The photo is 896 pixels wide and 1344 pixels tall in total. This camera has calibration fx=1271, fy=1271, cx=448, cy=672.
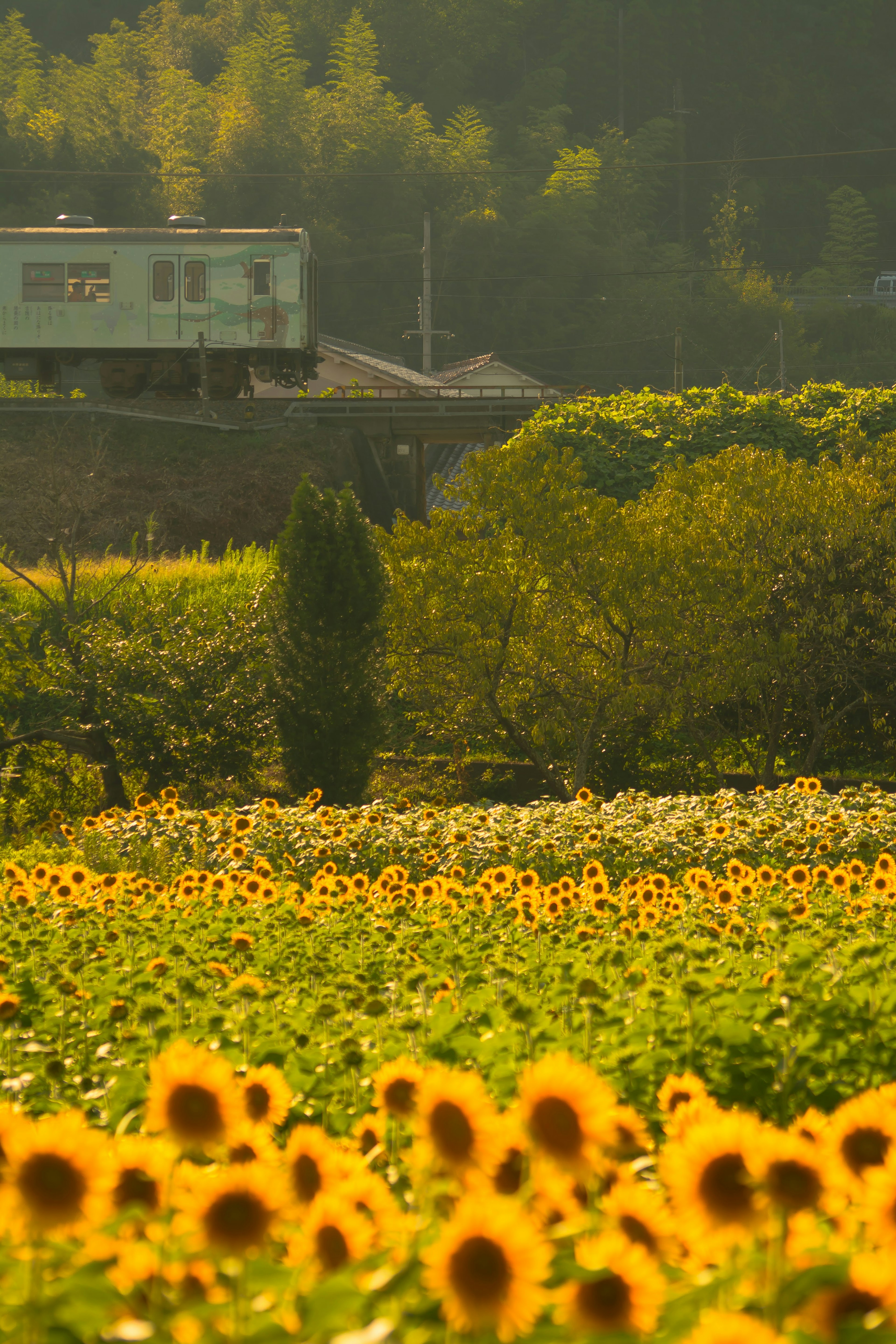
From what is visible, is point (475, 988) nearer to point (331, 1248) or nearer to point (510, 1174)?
point (510, 1174)

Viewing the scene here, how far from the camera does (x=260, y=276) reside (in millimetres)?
27938

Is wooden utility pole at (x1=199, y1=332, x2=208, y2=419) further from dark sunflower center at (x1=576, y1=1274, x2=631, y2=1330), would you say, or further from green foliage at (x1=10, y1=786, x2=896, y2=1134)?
dark sunflower center at (x1=576, y1=1274, x2=631, y2=1330)

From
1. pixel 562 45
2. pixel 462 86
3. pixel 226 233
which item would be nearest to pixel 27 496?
pixel 226 233

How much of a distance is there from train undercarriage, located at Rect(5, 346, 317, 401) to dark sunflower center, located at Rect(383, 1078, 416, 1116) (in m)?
28.0

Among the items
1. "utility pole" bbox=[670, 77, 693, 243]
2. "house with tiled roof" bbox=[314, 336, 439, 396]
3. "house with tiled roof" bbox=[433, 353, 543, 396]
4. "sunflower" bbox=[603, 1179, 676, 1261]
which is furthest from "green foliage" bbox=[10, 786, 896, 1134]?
"utility pole" bbox=[670, 77, 693, 243]

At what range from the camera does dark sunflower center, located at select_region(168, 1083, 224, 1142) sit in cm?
185

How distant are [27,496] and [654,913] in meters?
25.4

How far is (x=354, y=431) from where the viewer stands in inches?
1214

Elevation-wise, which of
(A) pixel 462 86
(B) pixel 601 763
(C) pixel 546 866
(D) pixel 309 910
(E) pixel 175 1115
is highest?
(A) pixel 462 86

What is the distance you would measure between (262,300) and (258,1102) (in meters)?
27.6

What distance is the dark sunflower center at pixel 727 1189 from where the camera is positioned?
5.38ft

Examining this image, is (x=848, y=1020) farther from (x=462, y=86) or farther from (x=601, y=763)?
(x=462, y=86)

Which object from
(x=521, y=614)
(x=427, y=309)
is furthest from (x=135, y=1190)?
(x=427, y=309)

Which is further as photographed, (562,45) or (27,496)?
(562,45)
